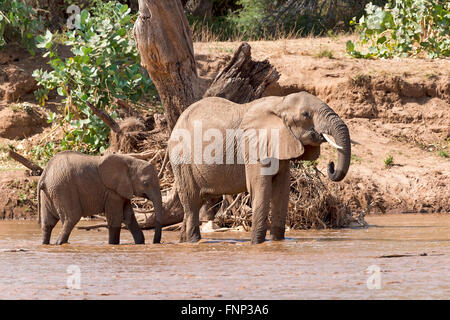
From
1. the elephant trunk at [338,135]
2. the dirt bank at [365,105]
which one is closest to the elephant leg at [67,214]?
the elephant trunk at [338,135]

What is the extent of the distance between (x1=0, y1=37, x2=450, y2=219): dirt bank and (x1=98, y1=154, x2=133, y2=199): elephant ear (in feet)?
15.5

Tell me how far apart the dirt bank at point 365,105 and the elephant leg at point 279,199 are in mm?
5196

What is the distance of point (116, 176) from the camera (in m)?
12.3

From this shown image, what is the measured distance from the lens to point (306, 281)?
8.12 metres

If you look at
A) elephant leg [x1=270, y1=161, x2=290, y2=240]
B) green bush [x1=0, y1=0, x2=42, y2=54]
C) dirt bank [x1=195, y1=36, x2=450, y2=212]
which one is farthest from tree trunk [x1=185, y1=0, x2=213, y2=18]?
elephant leg [x1=270, y1=161, x2=290, y2=240]

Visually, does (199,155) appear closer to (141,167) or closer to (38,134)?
(141,167)

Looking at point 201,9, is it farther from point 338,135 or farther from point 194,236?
point 338,135

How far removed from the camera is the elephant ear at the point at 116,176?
12281 mm

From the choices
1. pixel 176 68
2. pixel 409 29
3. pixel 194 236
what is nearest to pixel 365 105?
pixel 409 29

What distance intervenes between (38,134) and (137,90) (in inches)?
135

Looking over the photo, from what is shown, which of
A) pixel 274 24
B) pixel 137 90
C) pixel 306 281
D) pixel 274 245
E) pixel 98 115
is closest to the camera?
pixel 306 281

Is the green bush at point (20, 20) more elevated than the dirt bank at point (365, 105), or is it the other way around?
the green bush at point (20, 20)

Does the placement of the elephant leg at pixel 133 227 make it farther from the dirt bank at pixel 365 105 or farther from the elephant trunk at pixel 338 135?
the dirt bank at pixel 365 105

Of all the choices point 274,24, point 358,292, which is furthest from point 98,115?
point 274,24
